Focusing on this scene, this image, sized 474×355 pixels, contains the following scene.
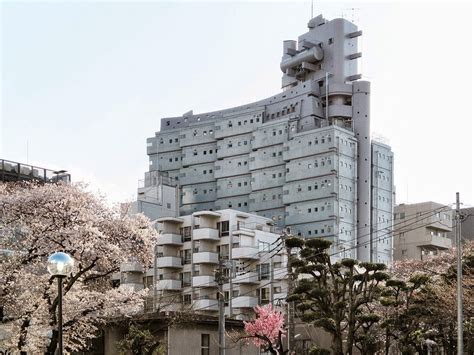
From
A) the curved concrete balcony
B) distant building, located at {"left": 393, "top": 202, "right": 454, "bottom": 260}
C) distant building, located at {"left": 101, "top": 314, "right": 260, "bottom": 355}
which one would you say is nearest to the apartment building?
the curved concrete balcony

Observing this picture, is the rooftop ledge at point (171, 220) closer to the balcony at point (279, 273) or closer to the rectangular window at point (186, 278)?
the rectangular window at point (186, 278)

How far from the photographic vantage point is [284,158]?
8912cm

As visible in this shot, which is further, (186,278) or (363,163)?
(363,163)

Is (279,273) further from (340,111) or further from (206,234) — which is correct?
(340,111)

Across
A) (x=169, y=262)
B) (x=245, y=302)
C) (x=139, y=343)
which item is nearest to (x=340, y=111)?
(x=169, y=262)

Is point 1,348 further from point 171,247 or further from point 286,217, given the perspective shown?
point 286,217

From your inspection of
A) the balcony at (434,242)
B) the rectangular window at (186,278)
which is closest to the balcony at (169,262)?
the rectangular window at (186,278)

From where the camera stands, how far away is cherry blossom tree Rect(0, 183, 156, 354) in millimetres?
29000

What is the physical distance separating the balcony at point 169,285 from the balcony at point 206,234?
4757mm

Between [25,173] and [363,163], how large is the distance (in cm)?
4706

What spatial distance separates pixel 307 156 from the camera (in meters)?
87.3

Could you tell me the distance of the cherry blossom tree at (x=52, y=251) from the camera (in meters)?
29.0

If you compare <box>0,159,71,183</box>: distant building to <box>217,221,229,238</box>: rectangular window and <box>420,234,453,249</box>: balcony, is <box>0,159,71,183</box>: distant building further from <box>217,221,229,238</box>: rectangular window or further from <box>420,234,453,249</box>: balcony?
<box>420,234,453,249</box>: balcony

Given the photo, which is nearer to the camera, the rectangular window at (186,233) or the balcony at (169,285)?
the balcony at (169,285)
